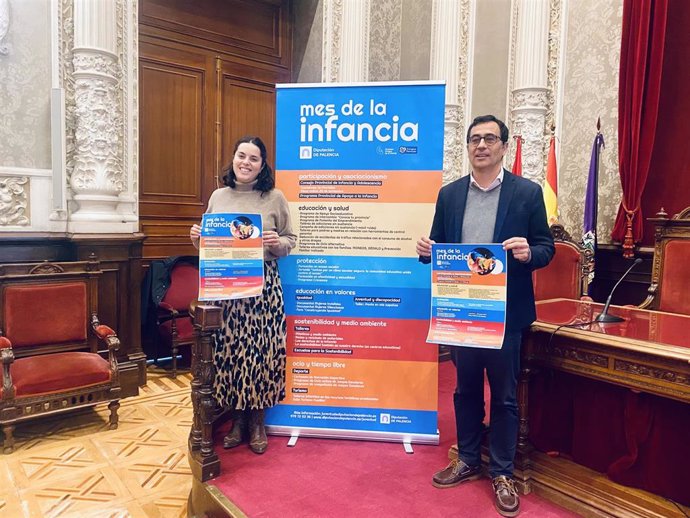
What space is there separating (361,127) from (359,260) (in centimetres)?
64

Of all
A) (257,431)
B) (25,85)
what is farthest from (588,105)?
(25,85)

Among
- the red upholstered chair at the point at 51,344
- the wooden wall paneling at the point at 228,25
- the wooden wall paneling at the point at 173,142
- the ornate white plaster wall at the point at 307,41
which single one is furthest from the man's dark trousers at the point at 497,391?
the wooden wall paneling at the point at 228,25

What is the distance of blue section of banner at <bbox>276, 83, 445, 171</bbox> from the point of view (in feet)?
8.07

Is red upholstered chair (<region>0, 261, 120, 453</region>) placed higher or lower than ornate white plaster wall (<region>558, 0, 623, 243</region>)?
lower

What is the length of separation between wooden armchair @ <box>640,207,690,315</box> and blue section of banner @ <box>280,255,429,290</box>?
5.93ft

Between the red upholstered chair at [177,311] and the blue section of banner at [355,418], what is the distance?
1.78 meters

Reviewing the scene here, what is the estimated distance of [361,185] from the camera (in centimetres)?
252

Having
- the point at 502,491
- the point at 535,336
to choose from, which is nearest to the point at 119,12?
the point at 535,336

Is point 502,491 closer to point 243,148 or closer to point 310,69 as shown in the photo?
point 243,148

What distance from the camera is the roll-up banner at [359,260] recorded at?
2490 mm

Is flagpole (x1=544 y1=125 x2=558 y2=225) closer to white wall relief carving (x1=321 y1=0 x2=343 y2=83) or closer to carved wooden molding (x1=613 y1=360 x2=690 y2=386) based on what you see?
white wall relief carving (x1=321 y1=0 x2=343 y2=83)

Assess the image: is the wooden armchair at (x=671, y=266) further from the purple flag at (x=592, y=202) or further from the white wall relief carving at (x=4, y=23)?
the white wall relief carving at (x=4, y=23)

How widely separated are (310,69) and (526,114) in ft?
7.32

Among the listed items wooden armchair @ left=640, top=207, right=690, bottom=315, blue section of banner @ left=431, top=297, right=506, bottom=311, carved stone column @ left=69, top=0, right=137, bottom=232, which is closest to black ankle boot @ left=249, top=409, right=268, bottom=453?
blue section of banner @ left=431, top=297, right=506, bottom=311
